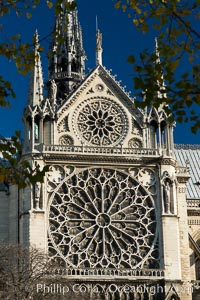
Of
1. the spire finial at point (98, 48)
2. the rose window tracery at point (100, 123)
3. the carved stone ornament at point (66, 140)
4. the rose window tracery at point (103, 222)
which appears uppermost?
the spire finial at point (98, 48)

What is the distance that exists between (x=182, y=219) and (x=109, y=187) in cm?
394

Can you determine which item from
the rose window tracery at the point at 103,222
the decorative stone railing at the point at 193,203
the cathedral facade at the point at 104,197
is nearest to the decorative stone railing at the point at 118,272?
the cathedral facade at the point at 104,197

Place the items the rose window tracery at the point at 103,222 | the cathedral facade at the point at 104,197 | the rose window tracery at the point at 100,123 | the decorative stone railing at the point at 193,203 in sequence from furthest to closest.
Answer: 1. the decorative stone railing at the point at 193,203
2. the rose window tracery at the point at 100,123
3. the rose window tracery at the point at 103,222
4. the cathedral facade at the point at 104,197

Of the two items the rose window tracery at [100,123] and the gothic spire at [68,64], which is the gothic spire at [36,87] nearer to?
the rose window tracery at [100,123]

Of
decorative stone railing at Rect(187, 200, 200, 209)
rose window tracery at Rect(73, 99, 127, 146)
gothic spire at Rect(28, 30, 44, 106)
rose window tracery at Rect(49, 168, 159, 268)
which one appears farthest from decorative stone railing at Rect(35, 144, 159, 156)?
decorative stone railing at Rect(187, 200, 200, 209)

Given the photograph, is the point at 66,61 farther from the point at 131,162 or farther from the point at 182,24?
the point at 182,24

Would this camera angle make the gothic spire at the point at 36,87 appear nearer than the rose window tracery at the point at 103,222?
No

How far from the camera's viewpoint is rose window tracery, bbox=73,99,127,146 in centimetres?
3516

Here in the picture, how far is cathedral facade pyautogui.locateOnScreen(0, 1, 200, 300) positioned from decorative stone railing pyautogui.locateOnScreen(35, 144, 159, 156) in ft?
0.15

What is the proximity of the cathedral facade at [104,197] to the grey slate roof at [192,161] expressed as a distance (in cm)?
565

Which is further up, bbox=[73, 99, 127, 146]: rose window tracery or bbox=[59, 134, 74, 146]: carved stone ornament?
bbox=[73, 99, 127, 146]: rose window tracery

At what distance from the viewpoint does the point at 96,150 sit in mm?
34688

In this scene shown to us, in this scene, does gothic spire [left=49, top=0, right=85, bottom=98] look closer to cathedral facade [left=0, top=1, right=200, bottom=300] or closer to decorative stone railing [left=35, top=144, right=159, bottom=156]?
cathedral facade [left=0, top=1, right=200, bottom=300]

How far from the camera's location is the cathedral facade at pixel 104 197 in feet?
108
